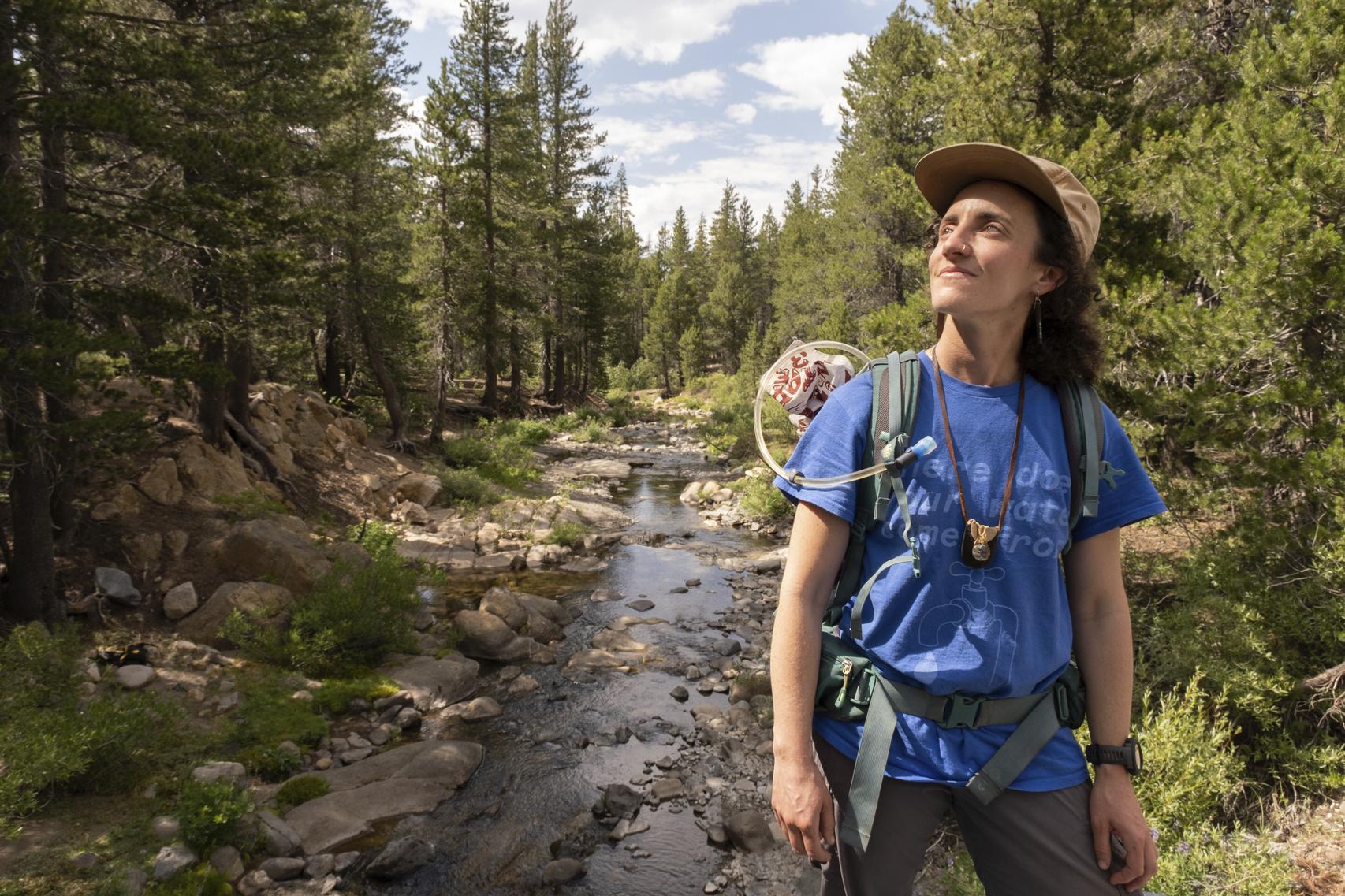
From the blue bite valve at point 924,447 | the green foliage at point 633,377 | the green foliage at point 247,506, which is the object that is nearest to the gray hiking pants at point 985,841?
the blue bite valve at point 924,447

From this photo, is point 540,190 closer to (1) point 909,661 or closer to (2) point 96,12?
(2) point 96,12

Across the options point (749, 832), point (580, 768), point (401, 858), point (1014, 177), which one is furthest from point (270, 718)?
point (1014, 177)

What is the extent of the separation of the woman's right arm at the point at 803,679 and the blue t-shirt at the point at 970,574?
0.11m

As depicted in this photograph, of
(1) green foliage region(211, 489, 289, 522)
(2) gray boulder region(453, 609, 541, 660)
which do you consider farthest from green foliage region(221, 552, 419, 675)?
(1) green foliage region(211, 489, 289, 522)

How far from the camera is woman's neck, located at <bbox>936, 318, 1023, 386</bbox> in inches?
79.3

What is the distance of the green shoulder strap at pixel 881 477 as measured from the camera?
1.89 metres

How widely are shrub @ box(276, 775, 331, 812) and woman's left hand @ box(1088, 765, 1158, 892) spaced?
6160 mm

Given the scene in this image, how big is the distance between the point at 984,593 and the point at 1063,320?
83cm

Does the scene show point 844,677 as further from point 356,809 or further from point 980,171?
point 356,809

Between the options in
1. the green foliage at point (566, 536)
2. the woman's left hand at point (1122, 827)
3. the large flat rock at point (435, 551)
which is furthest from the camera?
the green foliage at point (566, 536)

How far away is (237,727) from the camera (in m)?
6.72

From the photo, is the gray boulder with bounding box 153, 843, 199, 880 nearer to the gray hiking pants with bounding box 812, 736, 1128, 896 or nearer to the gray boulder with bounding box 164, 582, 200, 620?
the gray boulder with bounding box 164, 582, 200, 620

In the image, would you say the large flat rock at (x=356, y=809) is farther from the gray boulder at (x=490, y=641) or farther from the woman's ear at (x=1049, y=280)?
the woman's ear at (x=1049, y=280)

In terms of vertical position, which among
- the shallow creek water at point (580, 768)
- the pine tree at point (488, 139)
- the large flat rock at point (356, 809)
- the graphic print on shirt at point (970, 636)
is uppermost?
the pine tree at point (488, 139)
